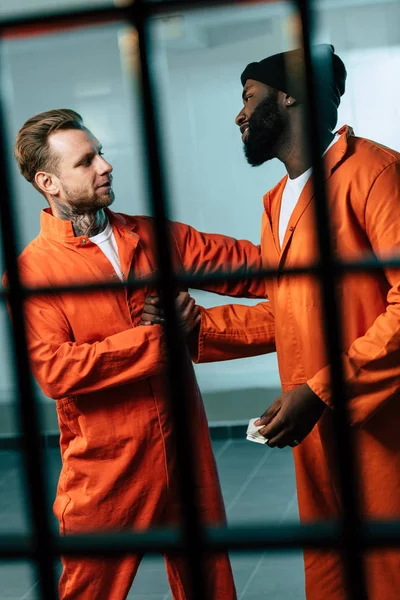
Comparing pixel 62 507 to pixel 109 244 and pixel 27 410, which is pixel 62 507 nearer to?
pixel 109 244

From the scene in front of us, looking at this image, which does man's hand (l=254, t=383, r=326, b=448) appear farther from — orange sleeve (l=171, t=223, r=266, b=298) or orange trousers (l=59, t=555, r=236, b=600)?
orange trousers (l=59, t=555, r=236, b=600)

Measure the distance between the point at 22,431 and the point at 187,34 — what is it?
4.88 metres

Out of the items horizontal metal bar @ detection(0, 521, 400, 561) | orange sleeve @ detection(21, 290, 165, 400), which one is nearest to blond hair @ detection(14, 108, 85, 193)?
orange sleeve @ detection(21, 290, 165, 400)

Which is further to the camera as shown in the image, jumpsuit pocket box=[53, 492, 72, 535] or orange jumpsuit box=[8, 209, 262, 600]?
jumpsuit pocket box=[53, 492, 72, 535]

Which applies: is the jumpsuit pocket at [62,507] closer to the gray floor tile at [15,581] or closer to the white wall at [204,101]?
the gray floor tile at [15,581]

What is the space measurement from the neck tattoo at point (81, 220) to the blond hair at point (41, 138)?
117mm

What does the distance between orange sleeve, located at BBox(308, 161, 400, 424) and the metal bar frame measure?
2.32ft

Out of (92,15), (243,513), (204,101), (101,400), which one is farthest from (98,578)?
(204,101)

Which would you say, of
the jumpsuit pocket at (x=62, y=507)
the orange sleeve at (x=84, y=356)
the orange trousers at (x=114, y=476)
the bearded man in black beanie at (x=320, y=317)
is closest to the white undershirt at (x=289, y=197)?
the bearded man in black beanie at (x=320, y=317)

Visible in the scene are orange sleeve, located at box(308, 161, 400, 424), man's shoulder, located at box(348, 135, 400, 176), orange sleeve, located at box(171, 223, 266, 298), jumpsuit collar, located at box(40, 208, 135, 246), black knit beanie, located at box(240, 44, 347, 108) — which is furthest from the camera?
orange sleeve, located at box(171, 223, 266, 298)

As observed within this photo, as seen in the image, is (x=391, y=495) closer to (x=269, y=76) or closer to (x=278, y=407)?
(x=278, y=407)

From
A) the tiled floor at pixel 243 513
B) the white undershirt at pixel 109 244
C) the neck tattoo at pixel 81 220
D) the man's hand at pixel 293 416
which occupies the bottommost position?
the tiled floor at pixel 243 513

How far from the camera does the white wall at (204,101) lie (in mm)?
6141

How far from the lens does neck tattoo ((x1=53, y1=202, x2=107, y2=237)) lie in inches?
105
